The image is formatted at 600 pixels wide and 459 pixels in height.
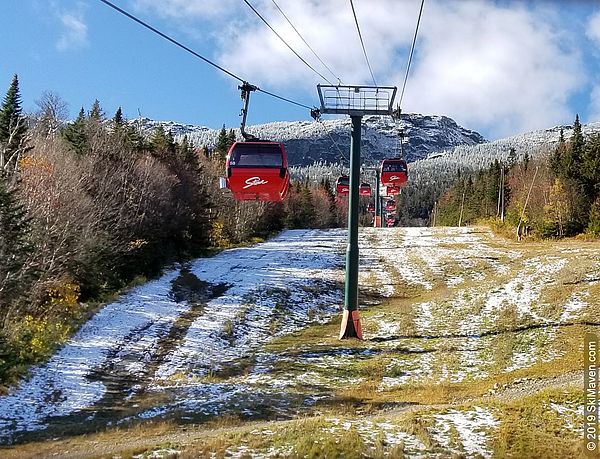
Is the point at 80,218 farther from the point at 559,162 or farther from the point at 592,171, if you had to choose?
the point at 559,162

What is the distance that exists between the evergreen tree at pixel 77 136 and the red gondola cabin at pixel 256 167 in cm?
2493

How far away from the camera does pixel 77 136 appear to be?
4238 cm

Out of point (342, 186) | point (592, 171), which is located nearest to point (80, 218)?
point (342, 186)

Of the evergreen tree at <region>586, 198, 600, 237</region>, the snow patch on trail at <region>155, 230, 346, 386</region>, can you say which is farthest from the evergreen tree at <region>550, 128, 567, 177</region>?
the snow patch on trail at <region>155, 230, 346, 386</region>

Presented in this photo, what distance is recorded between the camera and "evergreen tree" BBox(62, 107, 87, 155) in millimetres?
40562

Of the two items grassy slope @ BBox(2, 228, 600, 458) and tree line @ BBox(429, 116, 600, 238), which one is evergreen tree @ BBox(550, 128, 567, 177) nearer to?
tree line @ BBox(429, 116, 600, 238)

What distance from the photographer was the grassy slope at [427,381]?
12523 millimetres

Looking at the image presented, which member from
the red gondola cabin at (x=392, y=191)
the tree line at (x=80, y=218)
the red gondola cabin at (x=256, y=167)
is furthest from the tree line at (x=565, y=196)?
the red gondola cabin at (x=256, y=167)

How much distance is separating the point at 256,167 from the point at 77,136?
93.0ft

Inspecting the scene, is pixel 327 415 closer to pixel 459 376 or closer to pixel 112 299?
pixel 459 376

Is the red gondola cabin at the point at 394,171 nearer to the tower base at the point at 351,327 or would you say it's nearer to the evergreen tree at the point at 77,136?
the tower base at the point at 351,327

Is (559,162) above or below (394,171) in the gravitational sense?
above

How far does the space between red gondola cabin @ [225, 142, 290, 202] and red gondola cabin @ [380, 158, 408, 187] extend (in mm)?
22241

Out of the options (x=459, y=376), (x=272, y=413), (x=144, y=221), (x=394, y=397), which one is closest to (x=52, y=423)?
(x=272, y=413)
